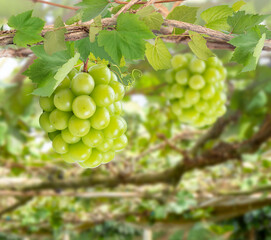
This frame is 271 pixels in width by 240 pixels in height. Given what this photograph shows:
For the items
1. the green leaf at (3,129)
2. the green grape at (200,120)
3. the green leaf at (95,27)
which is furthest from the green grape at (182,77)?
the green leaf at (3,129)

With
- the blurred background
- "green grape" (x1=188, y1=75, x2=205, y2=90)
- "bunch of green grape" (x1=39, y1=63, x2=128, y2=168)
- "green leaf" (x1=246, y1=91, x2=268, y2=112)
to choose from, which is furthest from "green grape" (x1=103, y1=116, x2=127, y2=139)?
"green leaf" (x1=246, y1=91, x2=268, y2=112)

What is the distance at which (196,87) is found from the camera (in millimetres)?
815

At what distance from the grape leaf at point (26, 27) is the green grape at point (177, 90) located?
0.58 metres

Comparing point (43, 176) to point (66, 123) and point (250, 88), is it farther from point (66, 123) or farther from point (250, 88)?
point (66, 123)

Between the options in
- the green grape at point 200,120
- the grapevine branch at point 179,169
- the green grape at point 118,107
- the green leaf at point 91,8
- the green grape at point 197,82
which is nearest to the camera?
the green leaf at point 91,8

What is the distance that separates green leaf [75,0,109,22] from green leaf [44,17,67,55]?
3 cm

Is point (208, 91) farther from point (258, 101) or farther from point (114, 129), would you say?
point (258, 101)

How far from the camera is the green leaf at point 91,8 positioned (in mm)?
312

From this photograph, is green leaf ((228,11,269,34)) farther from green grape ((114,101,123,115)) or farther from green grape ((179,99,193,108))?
green grape ((179,99,193,108))

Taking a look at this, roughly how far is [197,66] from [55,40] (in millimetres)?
544

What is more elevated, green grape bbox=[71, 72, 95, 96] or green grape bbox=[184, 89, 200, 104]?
green grape bbox=[71, 72, 95, 96]

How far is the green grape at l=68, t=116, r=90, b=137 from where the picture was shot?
0.37 metres

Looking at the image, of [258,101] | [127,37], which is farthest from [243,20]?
[258,101]

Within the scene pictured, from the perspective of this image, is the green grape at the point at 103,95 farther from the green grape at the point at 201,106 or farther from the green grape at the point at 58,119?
the green grape at the point at 201,106
